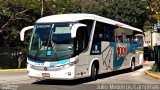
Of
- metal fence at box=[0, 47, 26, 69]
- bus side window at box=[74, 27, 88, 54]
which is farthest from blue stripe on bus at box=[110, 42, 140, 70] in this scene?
metal fence at box=[0, 47, 26, 69]

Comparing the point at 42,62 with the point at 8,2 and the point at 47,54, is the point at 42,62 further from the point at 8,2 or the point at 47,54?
the point at 8,2

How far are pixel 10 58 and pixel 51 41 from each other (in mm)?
19525

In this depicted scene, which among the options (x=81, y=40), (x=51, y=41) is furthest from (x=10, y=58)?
(x=51, y=41)

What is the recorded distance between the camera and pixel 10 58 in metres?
35.6

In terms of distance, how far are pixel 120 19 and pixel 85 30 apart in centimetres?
3475

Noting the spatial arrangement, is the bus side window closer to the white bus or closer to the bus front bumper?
the white bus

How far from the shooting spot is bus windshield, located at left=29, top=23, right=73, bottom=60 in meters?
16.5

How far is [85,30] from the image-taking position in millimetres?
17781

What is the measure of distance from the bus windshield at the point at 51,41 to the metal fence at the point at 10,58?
18.1 meters

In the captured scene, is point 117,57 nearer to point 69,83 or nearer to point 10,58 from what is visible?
point 69,83

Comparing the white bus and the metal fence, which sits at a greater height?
the white bus

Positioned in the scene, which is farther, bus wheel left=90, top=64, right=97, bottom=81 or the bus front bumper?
bus wheel left=90, top=64, right=97, bottom=81

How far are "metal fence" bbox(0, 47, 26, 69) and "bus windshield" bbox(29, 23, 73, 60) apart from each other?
18.1m

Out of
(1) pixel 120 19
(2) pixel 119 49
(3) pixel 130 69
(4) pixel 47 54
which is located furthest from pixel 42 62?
(1) pixel 120 19
